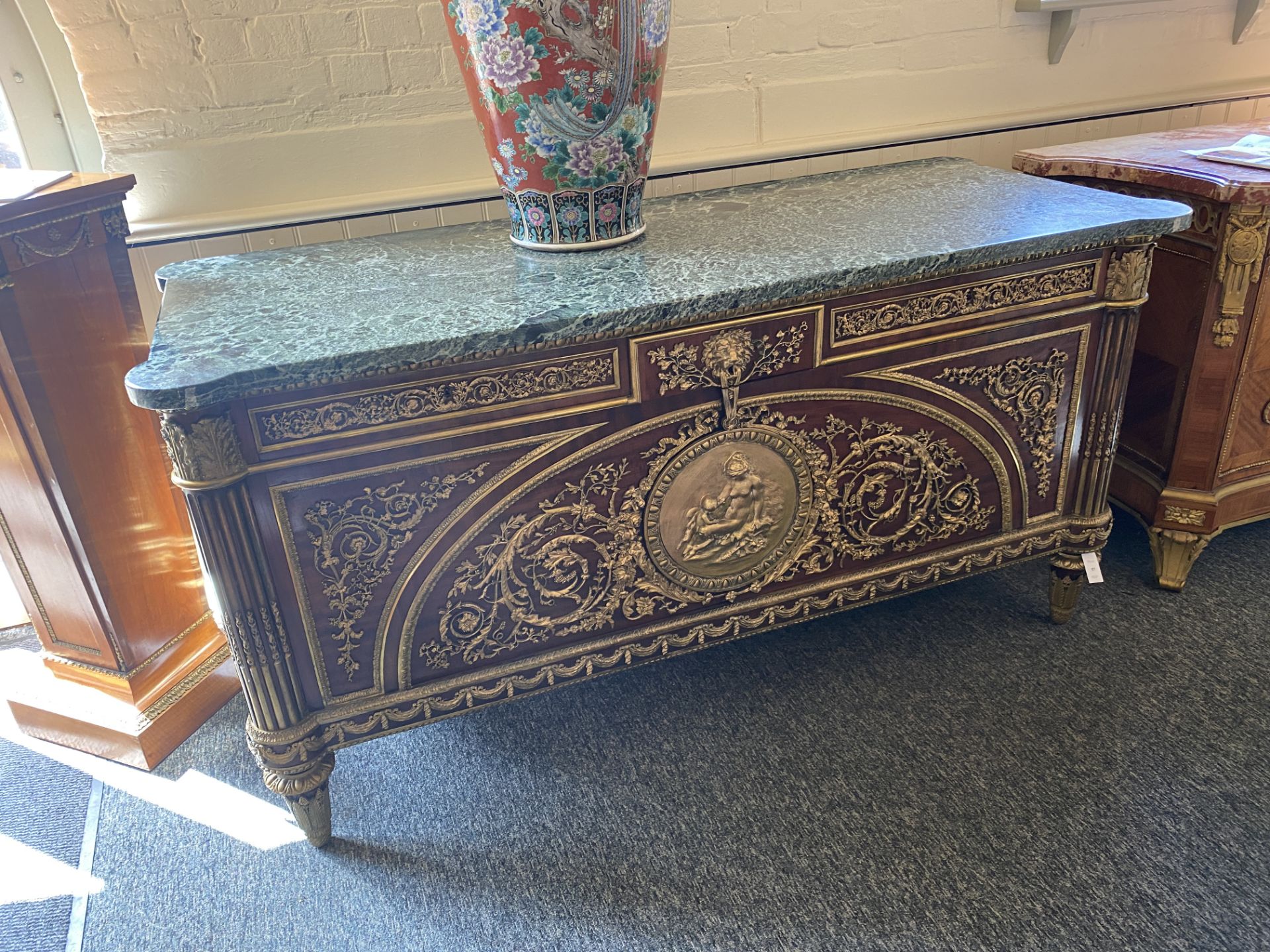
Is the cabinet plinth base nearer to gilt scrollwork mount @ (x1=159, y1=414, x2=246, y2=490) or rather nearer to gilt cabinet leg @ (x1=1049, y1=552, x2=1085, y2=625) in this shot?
gilt scrollwork mount @ (x1=159, y1=414, x2=246, y2=490)

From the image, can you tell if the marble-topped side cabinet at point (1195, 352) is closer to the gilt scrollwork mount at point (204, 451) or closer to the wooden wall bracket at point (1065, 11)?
the wooden wall bracket at point (1065, 11)

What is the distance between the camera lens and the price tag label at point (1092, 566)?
1.63 meters

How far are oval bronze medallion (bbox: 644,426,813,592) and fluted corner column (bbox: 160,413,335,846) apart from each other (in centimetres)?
54

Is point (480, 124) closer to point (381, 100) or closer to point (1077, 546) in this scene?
point (381, 100)

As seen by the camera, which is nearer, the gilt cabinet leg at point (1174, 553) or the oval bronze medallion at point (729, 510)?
the oval bronze medallion at point (729, 510)

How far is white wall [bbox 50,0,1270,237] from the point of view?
1.49 metres

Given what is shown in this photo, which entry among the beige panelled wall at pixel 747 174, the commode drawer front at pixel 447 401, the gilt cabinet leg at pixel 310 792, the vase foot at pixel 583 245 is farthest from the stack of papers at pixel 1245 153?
the gilt cabinet leg at pixel 310 792

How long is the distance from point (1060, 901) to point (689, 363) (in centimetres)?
89

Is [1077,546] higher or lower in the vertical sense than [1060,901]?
higher

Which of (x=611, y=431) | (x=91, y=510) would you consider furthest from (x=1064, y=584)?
(x=91, y=510)

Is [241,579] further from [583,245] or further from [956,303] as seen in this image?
[956,303]

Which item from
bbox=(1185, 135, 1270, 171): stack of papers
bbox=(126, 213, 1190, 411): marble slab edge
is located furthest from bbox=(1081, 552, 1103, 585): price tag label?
bbox=(1185, 135, 1270, 171): stack of papers

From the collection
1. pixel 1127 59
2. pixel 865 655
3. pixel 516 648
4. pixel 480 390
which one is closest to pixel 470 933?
pixel 516 648

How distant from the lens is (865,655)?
169 centimetres
